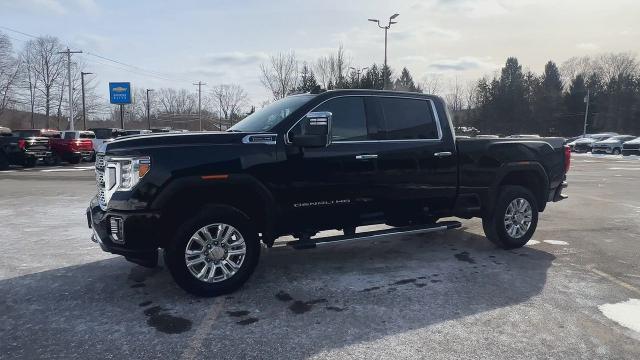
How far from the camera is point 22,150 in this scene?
64.5ft

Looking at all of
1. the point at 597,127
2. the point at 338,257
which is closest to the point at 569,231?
the point at 338,257

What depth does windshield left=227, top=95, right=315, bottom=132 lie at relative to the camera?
16.0 ft

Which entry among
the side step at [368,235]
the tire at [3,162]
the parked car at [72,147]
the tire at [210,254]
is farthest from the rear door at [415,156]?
the parked car at [72,147]

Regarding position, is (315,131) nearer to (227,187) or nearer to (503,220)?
(227,187)

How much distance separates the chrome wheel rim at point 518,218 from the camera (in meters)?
6.08

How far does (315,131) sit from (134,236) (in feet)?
6.28

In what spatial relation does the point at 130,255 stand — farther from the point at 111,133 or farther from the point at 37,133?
the point at 111,133

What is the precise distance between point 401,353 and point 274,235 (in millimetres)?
1911

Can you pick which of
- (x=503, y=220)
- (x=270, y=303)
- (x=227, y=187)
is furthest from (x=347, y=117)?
(x=503, y=220)

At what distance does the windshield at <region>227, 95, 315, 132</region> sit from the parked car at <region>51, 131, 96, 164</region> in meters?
21.1

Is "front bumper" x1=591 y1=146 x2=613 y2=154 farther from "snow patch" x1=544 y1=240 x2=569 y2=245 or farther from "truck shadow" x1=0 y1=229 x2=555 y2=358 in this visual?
"truck shadow" x1=0 y1=229 x2=555 y2=358

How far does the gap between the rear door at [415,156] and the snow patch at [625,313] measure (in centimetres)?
211

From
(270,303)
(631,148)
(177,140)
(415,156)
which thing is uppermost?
(177,140)

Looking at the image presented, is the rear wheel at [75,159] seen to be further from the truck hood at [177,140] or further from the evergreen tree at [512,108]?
the evergreen tree at [512,108]
